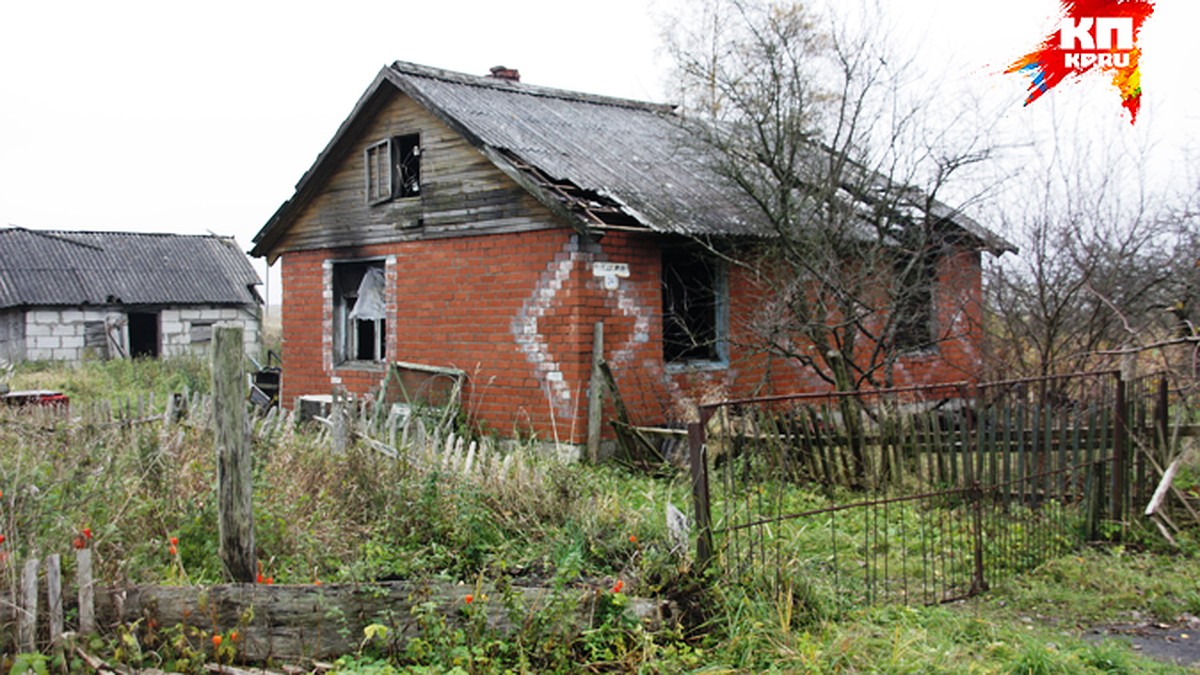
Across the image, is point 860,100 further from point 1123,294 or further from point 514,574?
point 514,574

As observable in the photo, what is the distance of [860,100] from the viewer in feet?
35.6

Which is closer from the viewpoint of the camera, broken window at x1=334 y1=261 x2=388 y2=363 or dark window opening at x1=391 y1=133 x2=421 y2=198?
dark window opening at x1=391 y1=133 x2=421 y2=198

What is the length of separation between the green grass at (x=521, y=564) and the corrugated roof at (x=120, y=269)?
801 inches

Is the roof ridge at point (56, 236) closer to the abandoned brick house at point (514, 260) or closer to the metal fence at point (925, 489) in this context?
the abandoned brick house at point (514, 260)

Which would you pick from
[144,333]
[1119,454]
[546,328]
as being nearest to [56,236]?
[144,333]

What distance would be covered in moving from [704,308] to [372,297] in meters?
4.71

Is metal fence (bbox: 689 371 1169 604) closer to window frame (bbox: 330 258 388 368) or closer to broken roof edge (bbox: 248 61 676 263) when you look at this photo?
broken roof edge (bbox: 248 61 676 263)

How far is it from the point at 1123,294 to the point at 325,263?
10363 millimetres

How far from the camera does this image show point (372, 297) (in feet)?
45.8

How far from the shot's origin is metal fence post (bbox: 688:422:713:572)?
5.30 m

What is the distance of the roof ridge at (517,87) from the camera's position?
1343 centimetres

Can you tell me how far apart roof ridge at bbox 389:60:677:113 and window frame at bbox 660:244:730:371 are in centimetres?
228

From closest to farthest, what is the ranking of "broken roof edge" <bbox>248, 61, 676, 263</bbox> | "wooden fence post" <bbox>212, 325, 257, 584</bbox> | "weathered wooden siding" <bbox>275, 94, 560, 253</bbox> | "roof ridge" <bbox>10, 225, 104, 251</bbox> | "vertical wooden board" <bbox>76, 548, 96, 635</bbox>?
"vertical wooden board" <bbox>76, 548, 96, 635</bbox> → "wooden fence post" <bbox>212, 325, 257, 584</bbox> → "broken roof edge" <bbox>248, 61, 676, 263</bbox> → "weathered wooden siding" <bbox>275, 94, 560, 253</bbox> → "roof ridge" <bbox>10, 225, 104, 251</bbox>

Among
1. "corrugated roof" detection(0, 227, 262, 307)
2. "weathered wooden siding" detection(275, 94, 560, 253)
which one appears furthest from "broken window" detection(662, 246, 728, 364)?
"corrugated roof" detection(0, 227, 262, 307)
